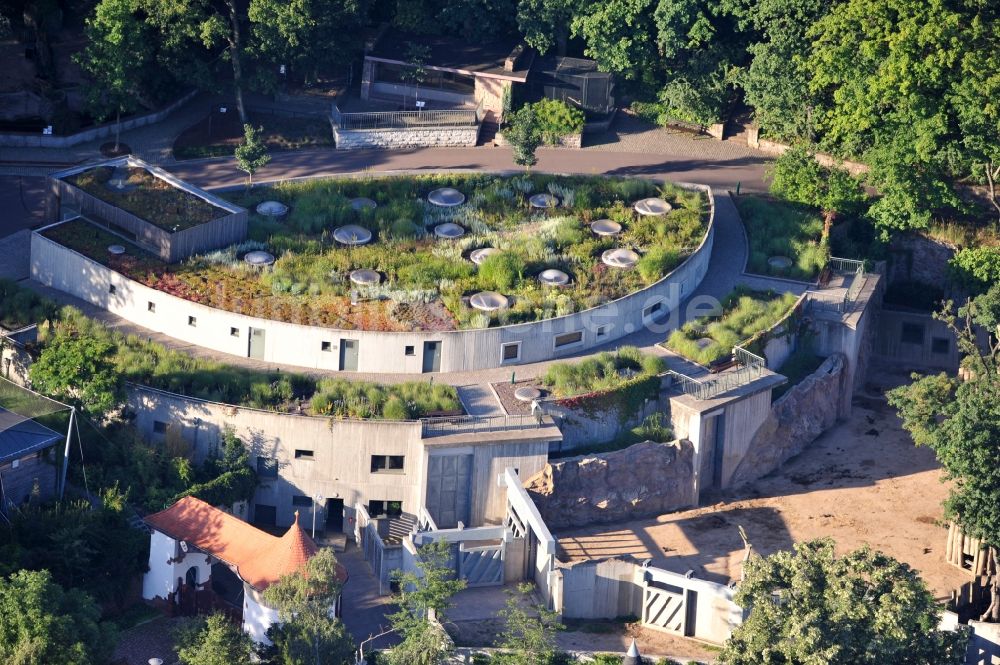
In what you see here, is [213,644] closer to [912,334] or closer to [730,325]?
[730,325]

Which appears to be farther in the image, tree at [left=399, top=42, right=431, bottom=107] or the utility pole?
tree at [left=399, top=42, right=431, bottom=107]

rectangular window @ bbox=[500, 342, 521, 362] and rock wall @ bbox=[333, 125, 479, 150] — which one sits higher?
rock wall @ bbox=[333, 125, 479, 150]

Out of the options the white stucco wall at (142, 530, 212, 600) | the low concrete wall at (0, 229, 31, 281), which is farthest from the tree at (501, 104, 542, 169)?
the white stucco wall at (142, 530, 212, 600)

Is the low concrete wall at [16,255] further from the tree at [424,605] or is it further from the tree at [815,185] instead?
the tree at [815,185]

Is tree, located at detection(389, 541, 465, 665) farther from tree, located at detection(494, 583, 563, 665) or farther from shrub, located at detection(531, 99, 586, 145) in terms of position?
shrub, located at detection(531, 99, 586, 145)

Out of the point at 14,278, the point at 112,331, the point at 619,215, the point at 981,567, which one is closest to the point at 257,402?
the point at 112,331

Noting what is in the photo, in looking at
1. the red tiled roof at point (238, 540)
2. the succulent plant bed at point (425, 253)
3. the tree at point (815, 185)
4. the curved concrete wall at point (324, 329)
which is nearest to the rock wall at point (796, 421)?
the curved concrete wall at point (324, 329)
